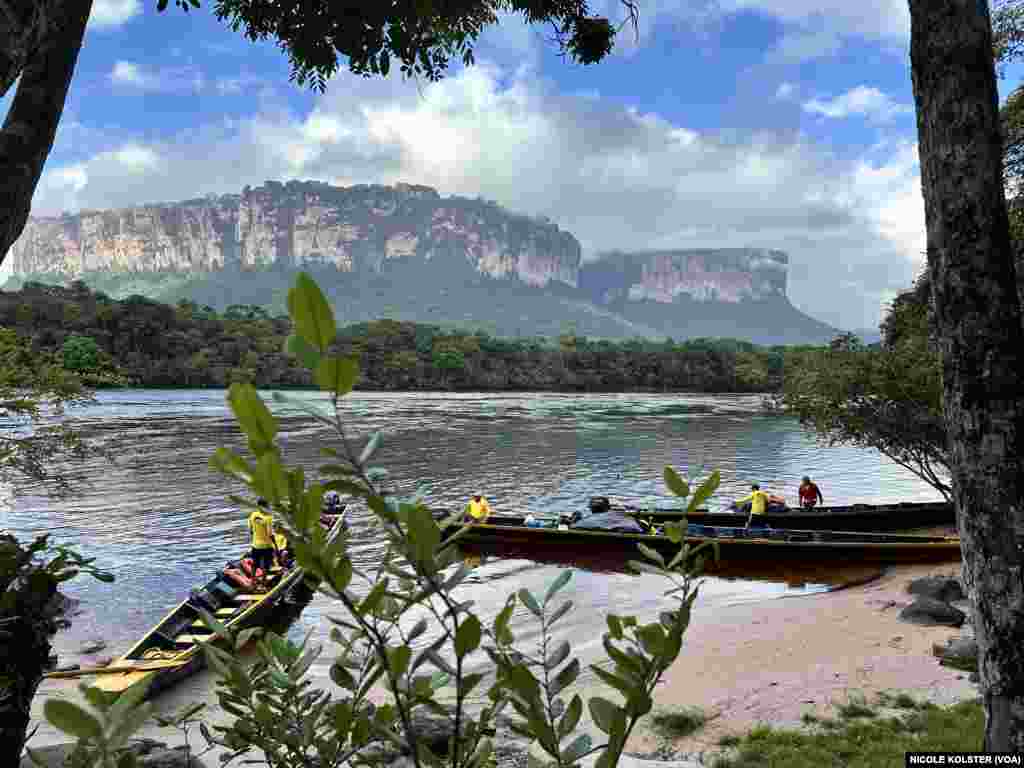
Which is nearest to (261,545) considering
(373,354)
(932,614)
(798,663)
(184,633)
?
(184,633)

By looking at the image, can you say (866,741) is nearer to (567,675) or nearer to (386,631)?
(567,675)

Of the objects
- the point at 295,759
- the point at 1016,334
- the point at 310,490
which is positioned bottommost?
the point at 295,759

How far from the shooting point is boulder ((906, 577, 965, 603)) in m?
12.6

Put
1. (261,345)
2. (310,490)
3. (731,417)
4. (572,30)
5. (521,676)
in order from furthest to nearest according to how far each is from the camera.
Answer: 1. (261,345)
2. (731,417)
3. (572,30)
4. (521,676)
5. (310,490)

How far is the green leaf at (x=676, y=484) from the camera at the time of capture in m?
1.10

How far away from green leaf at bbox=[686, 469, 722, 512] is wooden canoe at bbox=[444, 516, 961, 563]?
14.7 m

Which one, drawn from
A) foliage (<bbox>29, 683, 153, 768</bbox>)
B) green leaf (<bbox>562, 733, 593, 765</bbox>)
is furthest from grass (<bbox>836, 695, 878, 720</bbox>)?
foliage (<bbox>29, 683, 153, 768</bbox>)

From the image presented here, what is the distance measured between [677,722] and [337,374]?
8.23 metres

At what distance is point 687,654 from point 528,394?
64879mm

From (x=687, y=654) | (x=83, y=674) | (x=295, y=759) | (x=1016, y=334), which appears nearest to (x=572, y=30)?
(x=1016, y=334)

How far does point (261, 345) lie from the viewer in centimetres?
6431

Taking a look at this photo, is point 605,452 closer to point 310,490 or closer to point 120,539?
point 120,539

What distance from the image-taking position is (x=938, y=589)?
42.1ft

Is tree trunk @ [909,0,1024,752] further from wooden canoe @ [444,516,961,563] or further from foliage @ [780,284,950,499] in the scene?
foliage @ [780,284,950,499]
